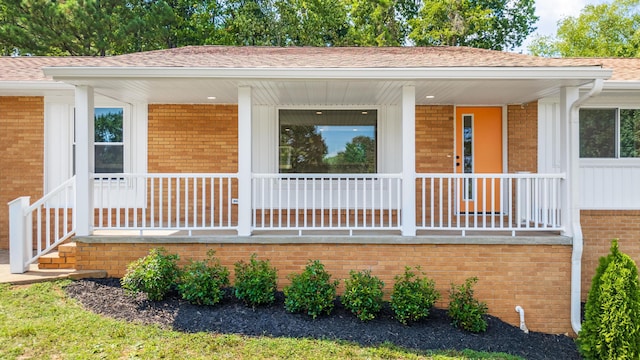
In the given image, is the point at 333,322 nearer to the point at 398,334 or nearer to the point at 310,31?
the point at 398,334

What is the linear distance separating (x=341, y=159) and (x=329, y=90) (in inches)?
76.1

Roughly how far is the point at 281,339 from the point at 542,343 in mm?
3431

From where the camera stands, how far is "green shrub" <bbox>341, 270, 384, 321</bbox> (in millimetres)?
5051

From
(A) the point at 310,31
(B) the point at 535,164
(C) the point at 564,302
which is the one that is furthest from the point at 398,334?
(A) the point at 310,31

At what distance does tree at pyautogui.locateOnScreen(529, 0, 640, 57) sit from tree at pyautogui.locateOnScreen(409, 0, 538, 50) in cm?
339

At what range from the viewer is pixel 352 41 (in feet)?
65.0

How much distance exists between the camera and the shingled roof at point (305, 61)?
5.66 m

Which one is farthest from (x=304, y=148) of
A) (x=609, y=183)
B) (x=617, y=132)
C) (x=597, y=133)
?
(x=617, y=132)

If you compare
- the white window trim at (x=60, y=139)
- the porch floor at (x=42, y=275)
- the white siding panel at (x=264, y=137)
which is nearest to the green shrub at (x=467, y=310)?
the white siding panel at (x=264, y=137)

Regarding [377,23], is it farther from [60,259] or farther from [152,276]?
[152,276]

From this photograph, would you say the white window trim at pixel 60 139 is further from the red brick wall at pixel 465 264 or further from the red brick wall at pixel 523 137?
the red brick wall at pixel 523 137

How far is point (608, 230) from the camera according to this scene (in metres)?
7.06

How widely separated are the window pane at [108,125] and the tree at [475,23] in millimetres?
16609

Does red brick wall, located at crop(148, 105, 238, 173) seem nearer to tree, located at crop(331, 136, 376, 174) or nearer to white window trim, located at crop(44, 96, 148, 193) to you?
white window trim, located at crop(44, 96, 148, 193)
